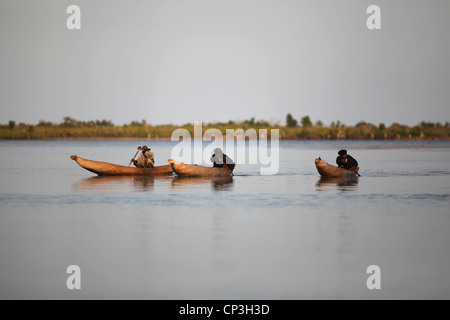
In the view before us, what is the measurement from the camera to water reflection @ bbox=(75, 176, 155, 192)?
70.8ft

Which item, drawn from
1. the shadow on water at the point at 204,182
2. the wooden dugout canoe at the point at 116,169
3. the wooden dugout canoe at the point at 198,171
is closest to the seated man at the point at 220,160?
the wooden dugout canoe at the point at 198,171

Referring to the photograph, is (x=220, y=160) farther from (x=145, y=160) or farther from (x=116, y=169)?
(x=116, y=169)

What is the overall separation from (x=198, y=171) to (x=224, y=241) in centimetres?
1291

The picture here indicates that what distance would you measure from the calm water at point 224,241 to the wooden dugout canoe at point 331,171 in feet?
7.72

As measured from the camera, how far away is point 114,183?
23.5m

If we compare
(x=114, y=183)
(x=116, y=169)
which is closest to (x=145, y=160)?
(x=116, y=169)

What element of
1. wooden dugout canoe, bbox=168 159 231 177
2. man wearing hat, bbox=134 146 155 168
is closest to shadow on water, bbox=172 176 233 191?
wooden dugout canoe, bbox=168 159 231 177

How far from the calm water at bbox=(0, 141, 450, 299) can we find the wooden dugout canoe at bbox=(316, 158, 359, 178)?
2.35m

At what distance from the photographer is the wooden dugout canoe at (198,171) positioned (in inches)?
965

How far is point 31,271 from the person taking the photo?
984 cm

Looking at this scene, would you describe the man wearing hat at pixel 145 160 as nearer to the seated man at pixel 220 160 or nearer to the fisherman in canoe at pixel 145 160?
the fisherman in canoe at pixel 145 160

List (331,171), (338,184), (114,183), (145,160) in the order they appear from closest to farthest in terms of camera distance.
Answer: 1. (338,184)
2. (114,183)
3. (331,171)
4. (145,160)
